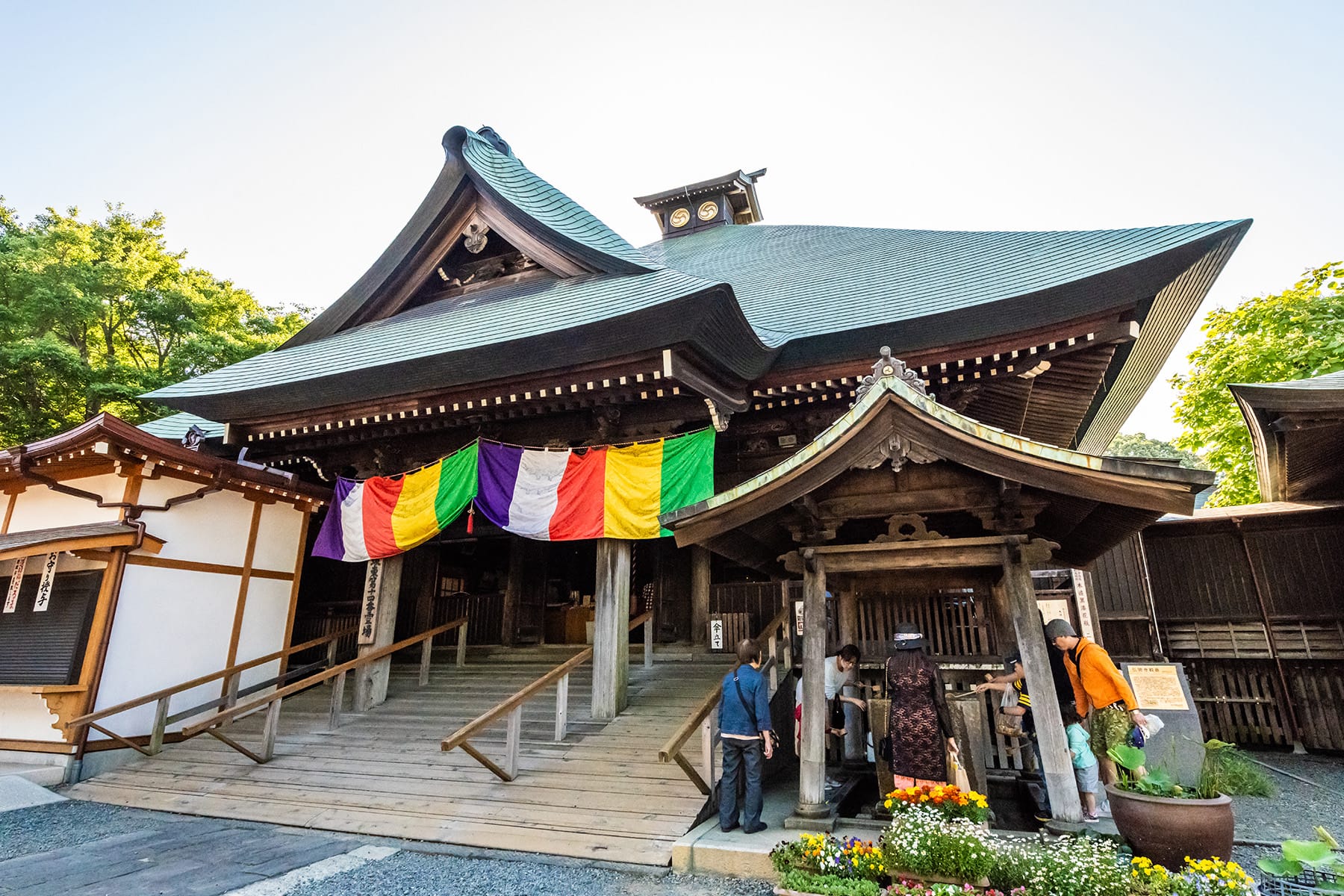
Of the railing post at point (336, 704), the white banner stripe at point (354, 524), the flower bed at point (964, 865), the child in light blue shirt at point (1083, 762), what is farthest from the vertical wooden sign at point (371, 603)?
the child in light blue shirt at point (1083, 762)

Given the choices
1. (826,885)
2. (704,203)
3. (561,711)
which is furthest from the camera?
(704,203)

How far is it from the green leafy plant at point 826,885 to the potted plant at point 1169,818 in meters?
1.50

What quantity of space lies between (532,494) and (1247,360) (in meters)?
14.0

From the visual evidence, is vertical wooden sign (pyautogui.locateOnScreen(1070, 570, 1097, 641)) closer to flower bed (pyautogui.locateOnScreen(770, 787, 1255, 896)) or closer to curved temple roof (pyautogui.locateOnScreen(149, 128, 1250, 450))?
curved temple roof (pyautogui.locateOnScreen(149, 128, 1250, 450))

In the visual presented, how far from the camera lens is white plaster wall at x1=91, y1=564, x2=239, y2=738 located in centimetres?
811

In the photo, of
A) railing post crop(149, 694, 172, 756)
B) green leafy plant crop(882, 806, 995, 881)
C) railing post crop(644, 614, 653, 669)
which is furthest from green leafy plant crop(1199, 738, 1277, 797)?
railing post crop(149, 694, 172, 756)

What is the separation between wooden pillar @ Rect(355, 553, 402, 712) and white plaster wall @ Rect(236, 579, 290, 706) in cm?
200

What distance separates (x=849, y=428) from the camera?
4.27 meters

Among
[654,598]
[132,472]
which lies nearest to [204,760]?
[132,472]

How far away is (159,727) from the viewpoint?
800 centimetres

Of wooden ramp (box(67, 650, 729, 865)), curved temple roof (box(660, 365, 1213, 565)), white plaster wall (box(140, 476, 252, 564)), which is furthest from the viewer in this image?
white plaster wall (box(140, 476, 252, 564))

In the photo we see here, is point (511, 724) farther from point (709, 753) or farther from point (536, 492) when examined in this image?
point (536, 492)

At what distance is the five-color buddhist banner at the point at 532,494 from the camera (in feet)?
24.0

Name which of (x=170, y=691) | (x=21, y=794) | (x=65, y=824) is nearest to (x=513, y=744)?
(x=65, y=824)
